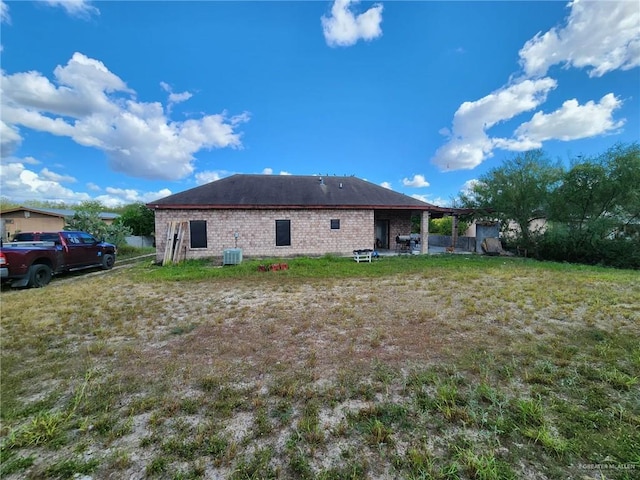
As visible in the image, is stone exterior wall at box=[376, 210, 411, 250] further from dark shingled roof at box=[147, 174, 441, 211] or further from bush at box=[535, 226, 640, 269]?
bush at box=[535, 226, 640, 269]

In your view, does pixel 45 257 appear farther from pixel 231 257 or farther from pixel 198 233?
pixel 231 257

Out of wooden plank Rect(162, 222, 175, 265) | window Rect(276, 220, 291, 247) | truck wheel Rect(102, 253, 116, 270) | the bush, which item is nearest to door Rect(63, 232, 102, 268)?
truck wheel Rect(102, 253, 116, 270)

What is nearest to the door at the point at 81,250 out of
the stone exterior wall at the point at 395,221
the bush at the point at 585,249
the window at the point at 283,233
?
the window at the point at 283,233

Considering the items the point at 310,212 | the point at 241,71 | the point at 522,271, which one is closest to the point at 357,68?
the point at 241,71

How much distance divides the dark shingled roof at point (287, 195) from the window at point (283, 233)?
876 millimetres

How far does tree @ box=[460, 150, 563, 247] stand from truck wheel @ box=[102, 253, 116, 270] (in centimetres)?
1936

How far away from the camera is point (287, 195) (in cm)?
1347

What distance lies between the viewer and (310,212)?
12953mm

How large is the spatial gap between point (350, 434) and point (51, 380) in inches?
130

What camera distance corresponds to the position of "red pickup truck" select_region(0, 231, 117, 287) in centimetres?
672

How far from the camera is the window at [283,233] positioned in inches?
501

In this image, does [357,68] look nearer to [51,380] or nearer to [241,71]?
[241,71]

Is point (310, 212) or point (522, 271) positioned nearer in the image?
point (522, 271)

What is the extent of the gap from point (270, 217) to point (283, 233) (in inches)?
39.8
